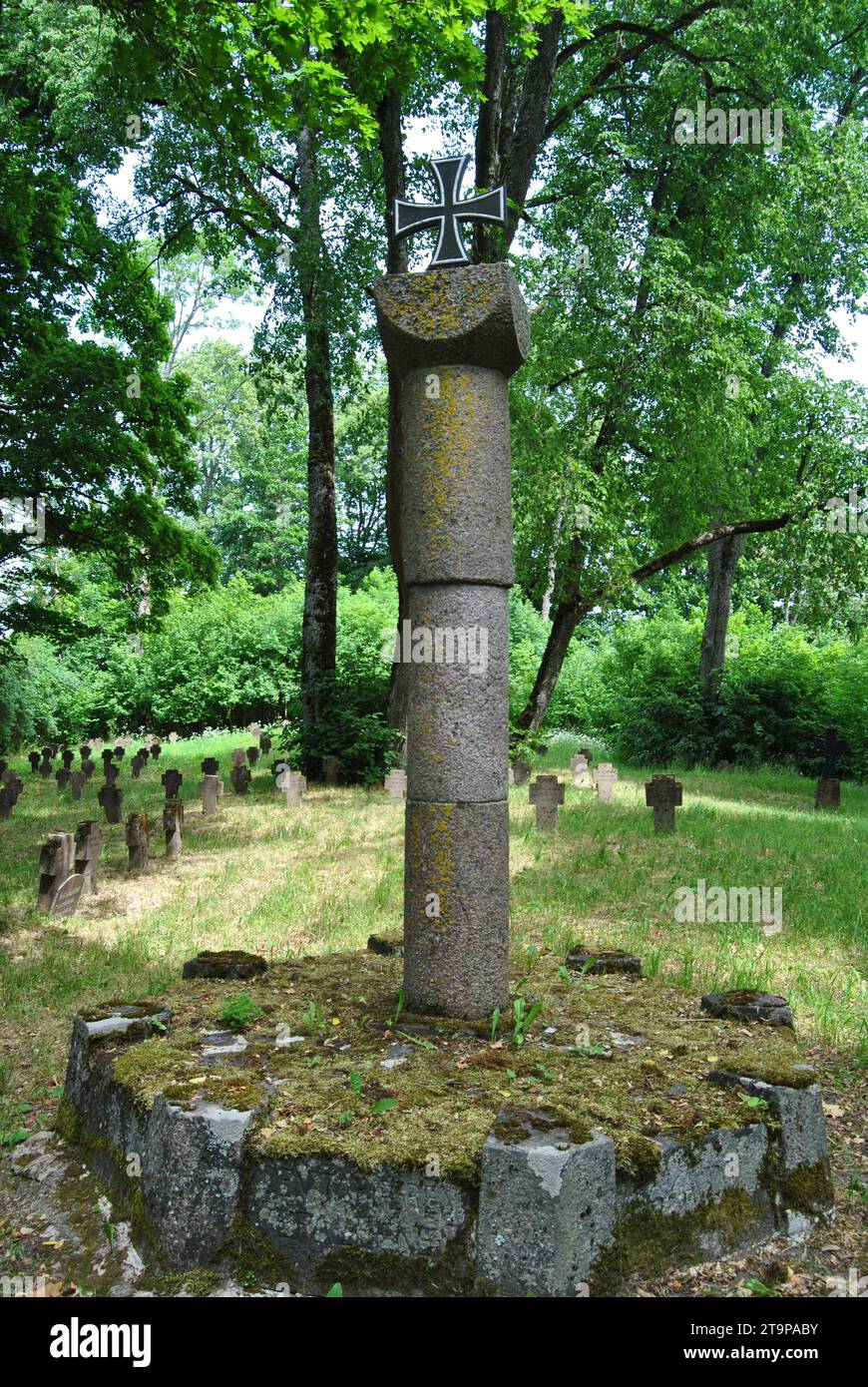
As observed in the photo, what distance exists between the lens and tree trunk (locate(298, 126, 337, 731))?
15.8m

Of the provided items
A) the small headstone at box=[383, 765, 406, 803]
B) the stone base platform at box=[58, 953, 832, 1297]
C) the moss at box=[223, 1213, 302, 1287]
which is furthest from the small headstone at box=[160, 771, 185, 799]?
the moss at box=[223, 1213, 302, 1287]

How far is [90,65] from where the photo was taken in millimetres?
15078

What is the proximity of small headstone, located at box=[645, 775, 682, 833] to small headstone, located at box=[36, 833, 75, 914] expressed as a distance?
6.50m

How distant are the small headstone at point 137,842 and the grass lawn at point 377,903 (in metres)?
0.21

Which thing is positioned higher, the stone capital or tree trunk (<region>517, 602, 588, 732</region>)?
the stone capital

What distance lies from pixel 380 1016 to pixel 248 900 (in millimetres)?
4449

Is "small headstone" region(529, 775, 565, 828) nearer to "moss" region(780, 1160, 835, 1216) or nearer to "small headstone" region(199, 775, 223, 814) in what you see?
"small headstone" region(199, 775, 223, 814)

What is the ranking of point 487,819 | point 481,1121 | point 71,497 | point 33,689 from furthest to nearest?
point 33,689
point 71,497
point 487,819
point 481,1121

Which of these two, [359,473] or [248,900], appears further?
[359,473]

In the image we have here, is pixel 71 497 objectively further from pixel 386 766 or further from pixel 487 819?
pixel 487 819

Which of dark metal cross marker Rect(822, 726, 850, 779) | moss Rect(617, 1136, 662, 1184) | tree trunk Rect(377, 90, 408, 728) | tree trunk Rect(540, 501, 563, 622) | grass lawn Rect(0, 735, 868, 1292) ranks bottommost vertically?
grass lawn Rect(0, 735, 868, 1292)

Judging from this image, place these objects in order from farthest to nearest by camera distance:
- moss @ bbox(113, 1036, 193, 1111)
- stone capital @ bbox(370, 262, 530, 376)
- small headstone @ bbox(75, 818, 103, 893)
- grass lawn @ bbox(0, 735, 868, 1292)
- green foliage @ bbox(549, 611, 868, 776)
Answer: green foliage @ bbox(549, 611, 868, 776) → small headstone @ bbox(75, 818, 103, 893) → grass lawn @ bbox(0, 735, 868, 1292) → stone capital @ bbox(370, 262, 530, 376) → moss @ bbox(113, 1036, 193, 1111)

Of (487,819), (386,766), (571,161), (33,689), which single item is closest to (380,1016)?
(487,819)
